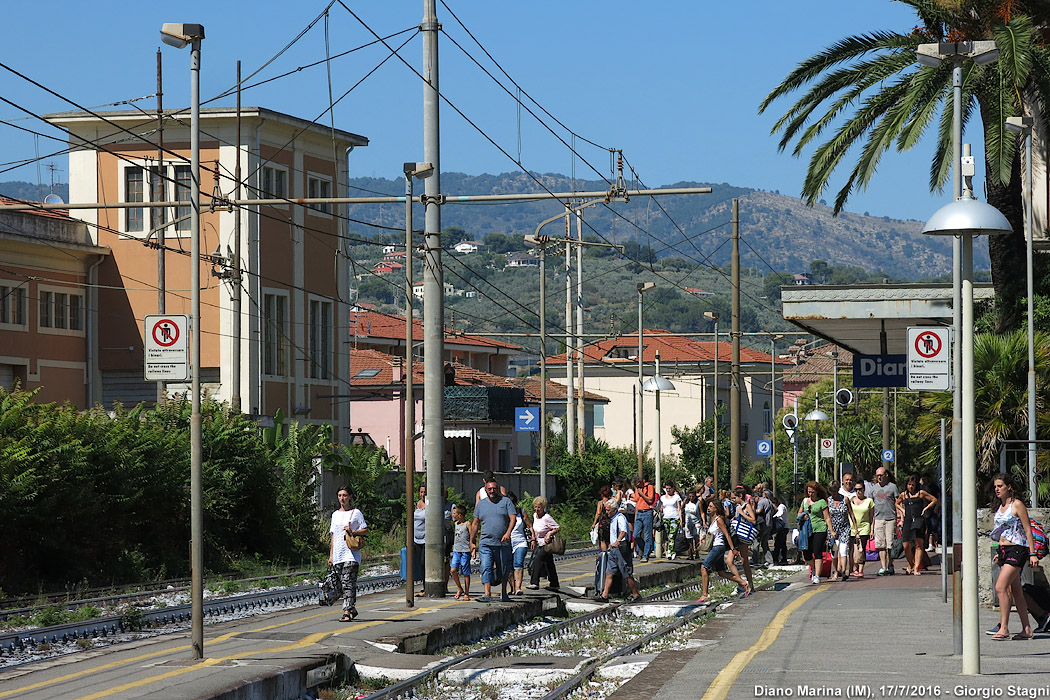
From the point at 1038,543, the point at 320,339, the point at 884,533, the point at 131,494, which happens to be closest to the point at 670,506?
the point at 884,533

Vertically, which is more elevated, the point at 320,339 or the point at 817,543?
the point at 320,339

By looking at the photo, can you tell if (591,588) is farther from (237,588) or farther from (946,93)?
(946,93)

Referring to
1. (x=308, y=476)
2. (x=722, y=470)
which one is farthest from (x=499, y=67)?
(x=722, y=470)

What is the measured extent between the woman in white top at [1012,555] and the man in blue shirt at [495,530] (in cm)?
799

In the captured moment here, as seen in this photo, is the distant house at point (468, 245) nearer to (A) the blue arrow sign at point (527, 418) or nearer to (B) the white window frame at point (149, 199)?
(A) the blue arrow sign at point (527, 418)

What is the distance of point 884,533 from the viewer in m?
25.2

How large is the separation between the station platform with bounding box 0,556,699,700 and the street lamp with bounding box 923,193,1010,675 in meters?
5.53

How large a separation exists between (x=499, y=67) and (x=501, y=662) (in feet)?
36.5

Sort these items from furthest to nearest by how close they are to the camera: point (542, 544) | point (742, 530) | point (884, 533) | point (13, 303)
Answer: point (13, 303) < point (884, 533) < point (542, 544) < point (742, 530)

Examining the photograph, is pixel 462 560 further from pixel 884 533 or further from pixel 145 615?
pixel 884 533

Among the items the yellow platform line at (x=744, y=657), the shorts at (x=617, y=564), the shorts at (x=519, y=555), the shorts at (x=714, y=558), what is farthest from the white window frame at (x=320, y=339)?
the yellow platform line at (x=744, y=657)

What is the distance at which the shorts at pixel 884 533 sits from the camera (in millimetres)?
25109

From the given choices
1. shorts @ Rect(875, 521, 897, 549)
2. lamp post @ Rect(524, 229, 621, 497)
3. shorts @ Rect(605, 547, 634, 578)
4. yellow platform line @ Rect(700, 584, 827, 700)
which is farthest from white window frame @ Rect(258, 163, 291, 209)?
yellow platform line @ Rect(700, 584, 827, 700)

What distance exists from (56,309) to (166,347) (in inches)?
1245
